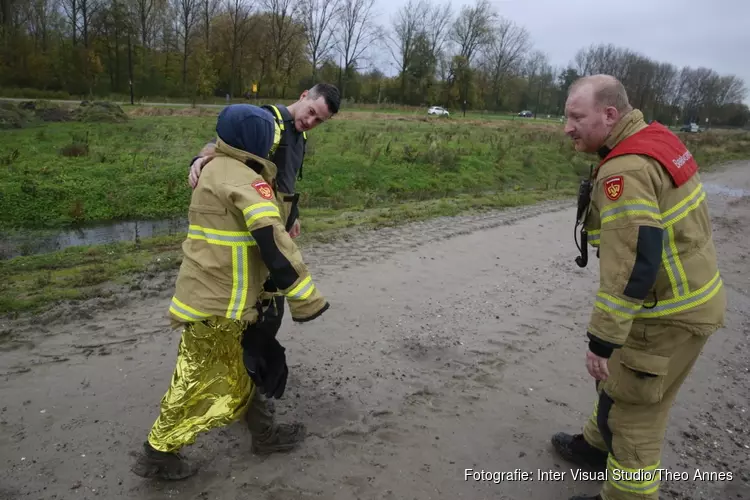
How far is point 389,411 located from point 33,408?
8.34ft

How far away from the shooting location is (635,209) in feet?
7.70

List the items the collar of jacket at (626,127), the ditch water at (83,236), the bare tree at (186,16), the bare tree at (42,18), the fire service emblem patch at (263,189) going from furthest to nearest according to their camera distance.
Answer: the bare tree at (42,18) → the bare tree at (186,16) → the ditch water at (83,236) → the fire service emblem patch at (263,189) → the collar of jacket at (626,127)

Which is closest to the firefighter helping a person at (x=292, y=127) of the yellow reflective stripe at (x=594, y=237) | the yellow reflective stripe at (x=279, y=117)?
the yellow reflective stripe at (x=279, y=117)

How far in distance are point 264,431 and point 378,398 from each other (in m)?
1.04

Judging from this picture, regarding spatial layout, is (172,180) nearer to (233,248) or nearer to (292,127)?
(292,127)

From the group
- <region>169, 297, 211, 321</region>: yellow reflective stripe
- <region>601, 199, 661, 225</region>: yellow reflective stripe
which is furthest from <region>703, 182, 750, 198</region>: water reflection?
<region>169, 297, 211, 321</region>: yellow reflective stripe

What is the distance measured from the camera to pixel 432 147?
18688 mm

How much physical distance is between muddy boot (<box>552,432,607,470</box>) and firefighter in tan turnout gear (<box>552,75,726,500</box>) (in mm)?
573

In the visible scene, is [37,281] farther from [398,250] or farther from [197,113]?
[197,113]

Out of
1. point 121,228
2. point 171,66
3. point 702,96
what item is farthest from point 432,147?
point 702,96

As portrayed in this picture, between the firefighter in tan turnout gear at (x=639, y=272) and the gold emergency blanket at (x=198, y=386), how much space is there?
1.95 m

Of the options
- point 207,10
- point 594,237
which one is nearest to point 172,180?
point 594,237

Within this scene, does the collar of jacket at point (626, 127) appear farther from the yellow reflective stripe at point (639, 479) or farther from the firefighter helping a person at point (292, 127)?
the firefighter helping a person at point (292, 127)

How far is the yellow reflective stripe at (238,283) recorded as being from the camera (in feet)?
9.12
